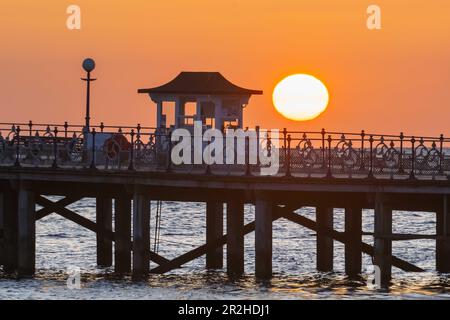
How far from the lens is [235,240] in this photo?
47375 millimetres

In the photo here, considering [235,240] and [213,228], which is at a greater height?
[213,228]

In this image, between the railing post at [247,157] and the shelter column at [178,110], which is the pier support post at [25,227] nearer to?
the shelter column at [178,110]

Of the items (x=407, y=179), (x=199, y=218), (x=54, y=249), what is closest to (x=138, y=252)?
(x=407, y=179)

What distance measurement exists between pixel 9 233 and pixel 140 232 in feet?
17.9

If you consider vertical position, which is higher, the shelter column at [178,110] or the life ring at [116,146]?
the shelter column at [178,110]

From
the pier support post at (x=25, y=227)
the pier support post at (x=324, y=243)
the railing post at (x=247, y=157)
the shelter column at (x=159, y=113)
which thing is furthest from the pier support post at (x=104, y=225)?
the railing post at (x=247, y=157)

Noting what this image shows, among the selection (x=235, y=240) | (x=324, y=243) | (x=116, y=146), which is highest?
(x=116, y=146)

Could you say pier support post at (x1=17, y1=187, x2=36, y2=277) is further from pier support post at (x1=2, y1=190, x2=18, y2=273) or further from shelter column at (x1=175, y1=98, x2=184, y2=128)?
shelter column at (x1=175, y1=98, x2=184, y2=128)

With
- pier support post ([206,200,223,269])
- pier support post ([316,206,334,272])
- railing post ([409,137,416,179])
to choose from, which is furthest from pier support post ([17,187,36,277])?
railing post ([409,137,416,179])

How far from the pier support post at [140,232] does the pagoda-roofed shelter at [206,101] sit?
4.90 meters

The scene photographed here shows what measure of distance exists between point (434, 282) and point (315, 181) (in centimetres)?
755

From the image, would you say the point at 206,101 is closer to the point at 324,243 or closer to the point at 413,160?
the point at 324,243

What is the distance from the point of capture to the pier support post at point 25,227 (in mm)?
46875

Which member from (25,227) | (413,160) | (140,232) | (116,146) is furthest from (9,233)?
(413,160)
